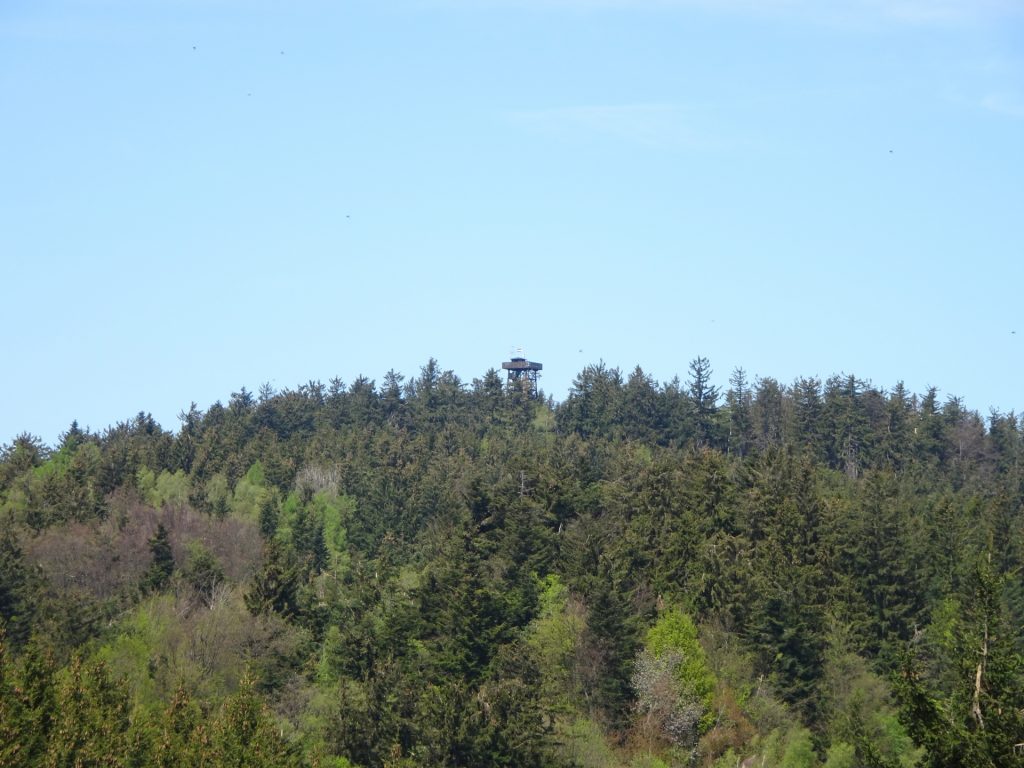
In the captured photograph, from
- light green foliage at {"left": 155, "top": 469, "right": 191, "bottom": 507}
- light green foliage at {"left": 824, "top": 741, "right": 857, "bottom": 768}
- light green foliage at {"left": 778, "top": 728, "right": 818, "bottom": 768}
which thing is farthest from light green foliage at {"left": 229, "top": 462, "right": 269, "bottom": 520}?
light green foliage at {"left": 824, "top": 741, "right": 857, "bottom": 768}

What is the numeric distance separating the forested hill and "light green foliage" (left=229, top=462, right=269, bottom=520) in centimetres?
40

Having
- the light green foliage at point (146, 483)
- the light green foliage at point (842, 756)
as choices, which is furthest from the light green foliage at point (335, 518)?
the light green foliage at point (842, 756)

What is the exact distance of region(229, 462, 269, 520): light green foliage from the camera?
332ft

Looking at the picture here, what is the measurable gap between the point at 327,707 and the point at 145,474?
54.9 metres

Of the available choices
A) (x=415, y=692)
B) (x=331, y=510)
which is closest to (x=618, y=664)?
(x=415, y=692)

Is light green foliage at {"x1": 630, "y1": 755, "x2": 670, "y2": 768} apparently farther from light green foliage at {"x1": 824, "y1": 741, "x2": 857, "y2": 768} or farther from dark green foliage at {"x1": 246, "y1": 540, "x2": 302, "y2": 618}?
dark green foliage at {"x1": 246, "y1": 540, "x2": 302, "y2": 618}

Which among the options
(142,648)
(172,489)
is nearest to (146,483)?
(172,489)

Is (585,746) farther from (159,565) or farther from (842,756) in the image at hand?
(159,565)

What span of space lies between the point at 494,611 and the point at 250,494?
46676 millimetres

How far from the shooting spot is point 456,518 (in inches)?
3209

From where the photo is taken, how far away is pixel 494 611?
64.1 m

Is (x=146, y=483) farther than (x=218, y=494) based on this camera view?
Yes

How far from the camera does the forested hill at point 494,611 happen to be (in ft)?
173

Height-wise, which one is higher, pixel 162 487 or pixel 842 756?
pixel 162 487
